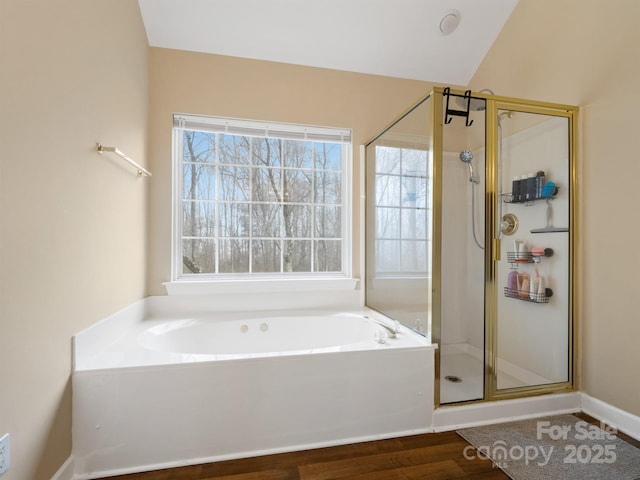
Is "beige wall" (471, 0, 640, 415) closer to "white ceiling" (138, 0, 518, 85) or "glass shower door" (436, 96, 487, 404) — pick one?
"white ceiling" (138, 0, 518, 85)

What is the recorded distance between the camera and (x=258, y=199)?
106 inches

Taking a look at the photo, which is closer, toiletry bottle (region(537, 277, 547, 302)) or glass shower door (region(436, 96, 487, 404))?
glass shower door (region(436, 96, 487, 404))

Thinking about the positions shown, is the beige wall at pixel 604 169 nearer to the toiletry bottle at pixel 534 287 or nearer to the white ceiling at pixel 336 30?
the toiletry bottle at pixel 534 287

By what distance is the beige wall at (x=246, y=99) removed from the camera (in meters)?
2.43

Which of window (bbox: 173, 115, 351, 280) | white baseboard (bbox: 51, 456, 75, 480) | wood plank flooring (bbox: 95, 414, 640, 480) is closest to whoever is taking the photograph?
white baseboard (bbox: 51, 456, 75, 480)

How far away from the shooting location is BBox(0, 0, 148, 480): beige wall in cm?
105

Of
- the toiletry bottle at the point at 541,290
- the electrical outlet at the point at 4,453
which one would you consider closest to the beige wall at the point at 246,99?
the toiletry bottle at the point at 541,290

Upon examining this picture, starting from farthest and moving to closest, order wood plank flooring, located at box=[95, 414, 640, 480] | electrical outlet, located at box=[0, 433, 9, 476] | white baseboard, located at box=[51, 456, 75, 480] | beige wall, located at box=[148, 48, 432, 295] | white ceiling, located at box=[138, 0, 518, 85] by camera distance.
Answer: beige wall, located at box=[148, 48, 432, 295] → white ceiling, located at box=[138, 0, 518, 85] → wood plank flooring, located at box=[95, 414, 640, 480] → white baseboard, located at box=[51, 456, 75, 480] → electrical outlet, located at box=[0, 433, 9, 476]

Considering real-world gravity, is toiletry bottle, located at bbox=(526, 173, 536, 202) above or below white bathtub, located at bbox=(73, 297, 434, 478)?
above

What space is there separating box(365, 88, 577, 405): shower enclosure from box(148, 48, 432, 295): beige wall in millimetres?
698

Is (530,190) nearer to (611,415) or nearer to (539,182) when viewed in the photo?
(539,182)

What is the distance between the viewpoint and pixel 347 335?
2.43m

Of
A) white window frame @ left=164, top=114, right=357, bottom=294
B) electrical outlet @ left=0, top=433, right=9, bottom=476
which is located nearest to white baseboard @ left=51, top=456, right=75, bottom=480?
electrical outlet @ left=0, top=433, right=9, bottom=476

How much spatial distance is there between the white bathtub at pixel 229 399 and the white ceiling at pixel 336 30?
6.71 feet
